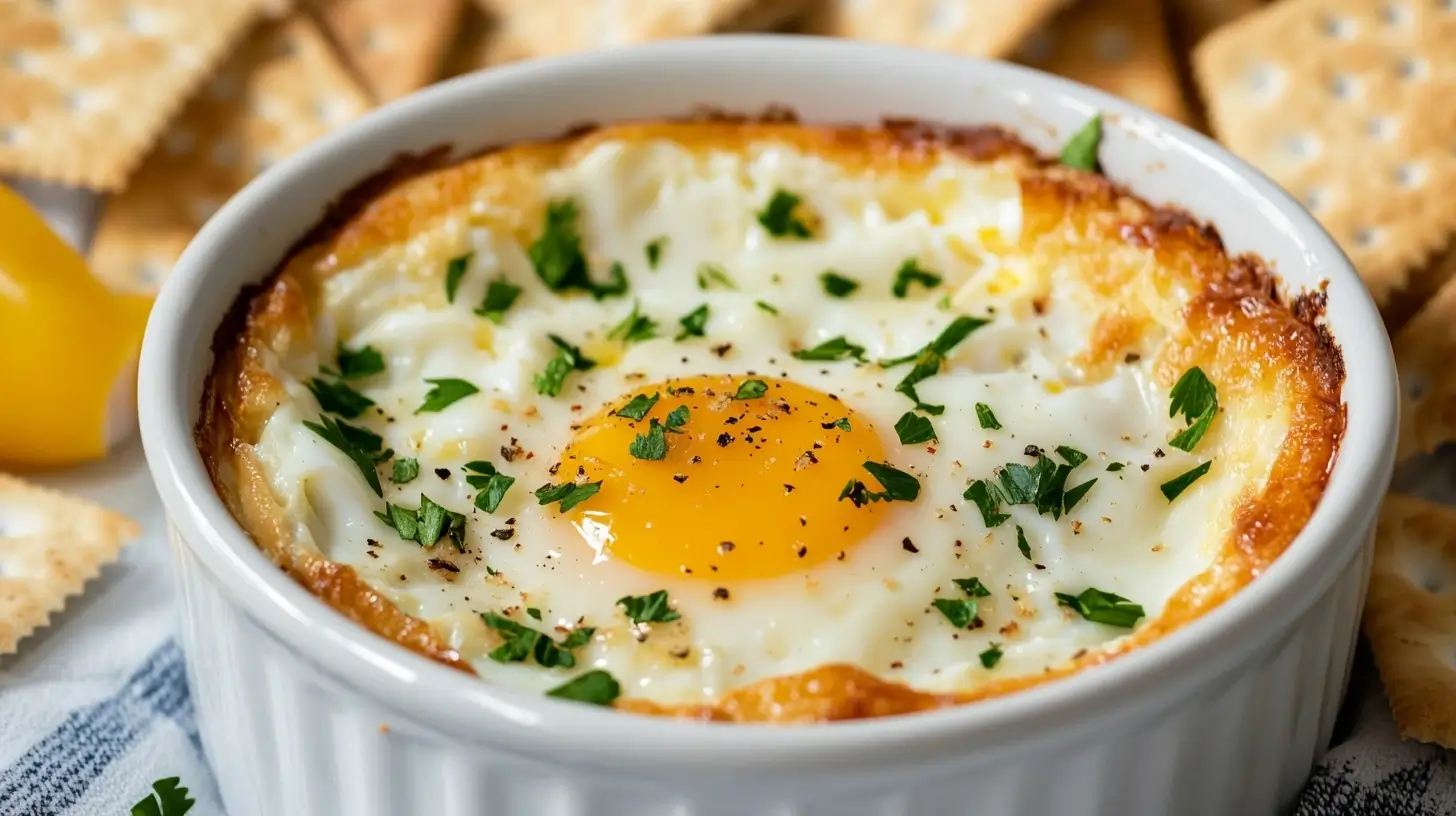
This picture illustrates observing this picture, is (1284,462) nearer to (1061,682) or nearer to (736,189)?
(1061,682)

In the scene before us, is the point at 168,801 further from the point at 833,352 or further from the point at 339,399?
the point at 833,352

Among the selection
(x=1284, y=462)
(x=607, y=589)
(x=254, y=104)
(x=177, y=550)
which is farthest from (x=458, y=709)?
(x=254, y=104)

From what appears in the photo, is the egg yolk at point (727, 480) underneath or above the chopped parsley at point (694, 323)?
above

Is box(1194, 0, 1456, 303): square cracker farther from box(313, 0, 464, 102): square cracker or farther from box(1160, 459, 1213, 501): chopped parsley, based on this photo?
box(313, 0, 464, 102): square cracker

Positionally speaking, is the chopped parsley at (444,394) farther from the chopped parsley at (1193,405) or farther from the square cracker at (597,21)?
the square cracker at (597,21)

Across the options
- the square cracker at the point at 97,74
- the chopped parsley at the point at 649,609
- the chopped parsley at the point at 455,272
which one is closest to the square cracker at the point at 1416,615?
the chopped parsley at the point at 649,609

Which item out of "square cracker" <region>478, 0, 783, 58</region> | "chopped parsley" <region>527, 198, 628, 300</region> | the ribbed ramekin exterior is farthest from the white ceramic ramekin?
"square cracker" <region>478, 0, 783, 58</region>
